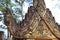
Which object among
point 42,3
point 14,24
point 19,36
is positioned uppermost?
point 42,3

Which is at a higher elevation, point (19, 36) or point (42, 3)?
point (42, 3)

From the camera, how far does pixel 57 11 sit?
9.91 ft

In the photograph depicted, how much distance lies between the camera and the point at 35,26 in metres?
1.81

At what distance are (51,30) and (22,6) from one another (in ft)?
4.34

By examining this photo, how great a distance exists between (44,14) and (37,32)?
20 centimetres

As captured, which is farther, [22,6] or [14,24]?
[22,6]

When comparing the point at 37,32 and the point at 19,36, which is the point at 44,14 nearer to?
the point at 37,32

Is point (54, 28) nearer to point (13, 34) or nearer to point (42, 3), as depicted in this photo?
point (42, 3)

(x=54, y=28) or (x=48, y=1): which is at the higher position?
(x=48, y=1)

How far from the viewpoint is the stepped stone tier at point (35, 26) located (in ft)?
5.86

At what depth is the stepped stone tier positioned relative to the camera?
1.79m

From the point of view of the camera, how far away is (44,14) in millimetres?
1836

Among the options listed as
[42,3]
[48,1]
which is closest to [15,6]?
[48,1]

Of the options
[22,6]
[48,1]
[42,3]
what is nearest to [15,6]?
[22,6]
